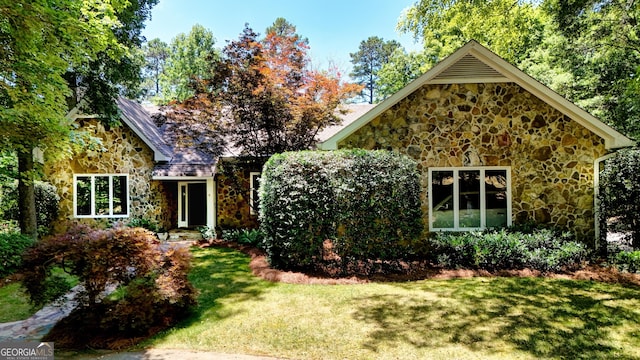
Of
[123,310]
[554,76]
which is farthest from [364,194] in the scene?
[554,76]

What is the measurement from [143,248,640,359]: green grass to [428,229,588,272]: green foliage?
724 millimetres

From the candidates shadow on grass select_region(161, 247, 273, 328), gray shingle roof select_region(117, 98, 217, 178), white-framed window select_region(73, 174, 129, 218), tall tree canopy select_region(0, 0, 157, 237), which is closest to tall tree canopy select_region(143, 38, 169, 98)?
gray shingle roof select_region(117, 98, 217, 178)

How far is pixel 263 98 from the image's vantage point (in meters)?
11.1

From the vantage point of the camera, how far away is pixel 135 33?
14547 mm

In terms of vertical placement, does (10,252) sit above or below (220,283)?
above

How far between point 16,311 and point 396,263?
769 cm

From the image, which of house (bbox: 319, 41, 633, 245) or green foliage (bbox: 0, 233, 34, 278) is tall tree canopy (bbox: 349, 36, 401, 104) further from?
green foliage (bbox: 0, 233, 34, 278)

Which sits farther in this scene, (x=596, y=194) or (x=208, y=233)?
(x=208, y=233)

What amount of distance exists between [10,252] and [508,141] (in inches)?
532

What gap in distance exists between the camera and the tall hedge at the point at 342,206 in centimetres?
797

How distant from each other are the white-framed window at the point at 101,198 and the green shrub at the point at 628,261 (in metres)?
16.0

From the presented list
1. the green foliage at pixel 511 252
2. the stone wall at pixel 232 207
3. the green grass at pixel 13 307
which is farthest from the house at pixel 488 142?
the green grass at pixel 13 307

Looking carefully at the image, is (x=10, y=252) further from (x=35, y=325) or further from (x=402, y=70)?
(x=402, y=70)

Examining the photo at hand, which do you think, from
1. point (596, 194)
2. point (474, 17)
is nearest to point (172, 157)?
point (474, 17)
